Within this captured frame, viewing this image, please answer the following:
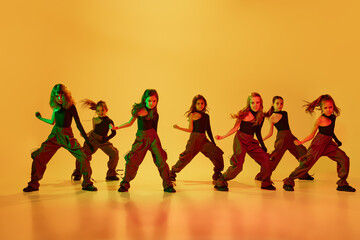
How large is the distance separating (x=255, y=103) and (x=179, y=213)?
2.18m

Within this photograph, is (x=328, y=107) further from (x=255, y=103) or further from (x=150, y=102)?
(x=150, y=102)

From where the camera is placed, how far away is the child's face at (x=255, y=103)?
5.49m

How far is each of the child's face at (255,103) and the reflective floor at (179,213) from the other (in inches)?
47.6

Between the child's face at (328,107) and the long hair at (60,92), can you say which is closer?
the long hair at (60,92)

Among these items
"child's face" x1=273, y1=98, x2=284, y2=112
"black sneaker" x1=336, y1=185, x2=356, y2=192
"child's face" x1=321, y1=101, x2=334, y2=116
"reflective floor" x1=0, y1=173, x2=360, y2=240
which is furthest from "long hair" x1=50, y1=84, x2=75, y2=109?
"black sneaker" x1=336, y1=185, x2=356, y2=192

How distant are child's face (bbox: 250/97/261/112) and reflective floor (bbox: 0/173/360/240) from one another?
1.21 metres

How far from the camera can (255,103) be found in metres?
5.49

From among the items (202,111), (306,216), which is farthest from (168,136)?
(306,216)

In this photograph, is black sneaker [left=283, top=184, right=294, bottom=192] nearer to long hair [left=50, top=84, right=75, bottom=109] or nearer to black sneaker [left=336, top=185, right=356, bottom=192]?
black sneaker [left=336, top=185, right=356, bottom=192]

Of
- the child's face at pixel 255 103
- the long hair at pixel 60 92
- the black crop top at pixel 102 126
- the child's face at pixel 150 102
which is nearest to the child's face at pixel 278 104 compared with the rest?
the child's face at pixel 255 103

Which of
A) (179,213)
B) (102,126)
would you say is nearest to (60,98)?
(102,126)

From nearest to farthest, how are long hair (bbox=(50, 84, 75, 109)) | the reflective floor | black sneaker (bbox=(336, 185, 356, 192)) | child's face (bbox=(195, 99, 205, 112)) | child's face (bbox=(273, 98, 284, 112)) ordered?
the reflective floor < long hair (bbox=(50, 84, 75, 109)) < black sneaker (bbox=(336, 185, 356, 192)) < child's face (bbox=(195, 99, 205, 112)) < child's face (bbox=(273, 98, 284, 112))

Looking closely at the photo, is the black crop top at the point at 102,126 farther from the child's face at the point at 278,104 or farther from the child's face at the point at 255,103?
the child's face at the point at 278,104

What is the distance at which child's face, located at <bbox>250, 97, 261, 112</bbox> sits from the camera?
5.49m
